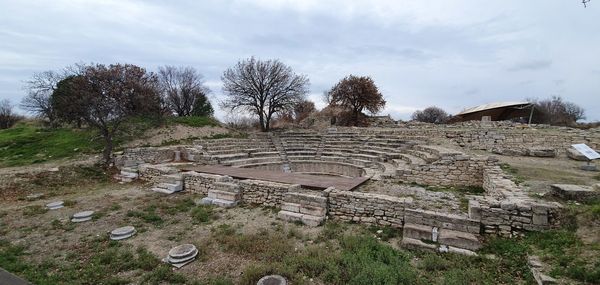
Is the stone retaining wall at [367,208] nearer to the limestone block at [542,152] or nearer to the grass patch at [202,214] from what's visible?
the grass patch at [202,214]

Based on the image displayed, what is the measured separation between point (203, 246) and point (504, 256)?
6143 mm

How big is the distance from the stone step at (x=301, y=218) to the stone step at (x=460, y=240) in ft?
9.55

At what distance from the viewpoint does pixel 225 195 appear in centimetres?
933

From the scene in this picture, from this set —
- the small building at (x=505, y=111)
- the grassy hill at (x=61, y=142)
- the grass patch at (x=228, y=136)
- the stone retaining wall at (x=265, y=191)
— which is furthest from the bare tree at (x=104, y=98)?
the small building at (x=505, y=111)

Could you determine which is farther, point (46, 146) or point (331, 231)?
point (46, 146)

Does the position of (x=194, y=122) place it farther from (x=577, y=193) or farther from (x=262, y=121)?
(x=577, y=193)

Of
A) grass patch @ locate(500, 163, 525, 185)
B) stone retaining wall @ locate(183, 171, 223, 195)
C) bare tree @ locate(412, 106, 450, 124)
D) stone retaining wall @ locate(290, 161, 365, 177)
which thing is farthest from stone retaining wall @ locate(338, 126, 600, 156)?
bare tree @ locate(412, 106, 450, 124)

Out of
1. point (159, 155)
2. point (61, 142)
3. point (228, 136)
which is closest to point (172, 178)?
point (159, 155)

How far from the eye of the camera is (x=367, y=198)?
7.30m

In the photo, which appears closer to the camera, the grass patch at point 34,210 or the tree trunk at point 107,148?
the grass patch at point 34,210

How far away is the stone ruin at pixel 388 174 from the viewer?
19.6 feet

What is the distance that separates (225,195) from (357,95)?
18830 millimetres

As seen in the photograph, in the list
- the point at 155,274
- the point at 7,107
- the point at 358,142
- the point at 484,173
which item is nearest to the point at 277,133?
the point at 358,142

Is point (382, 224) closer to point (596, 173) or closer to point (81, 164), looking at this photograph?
point (596, 173)
